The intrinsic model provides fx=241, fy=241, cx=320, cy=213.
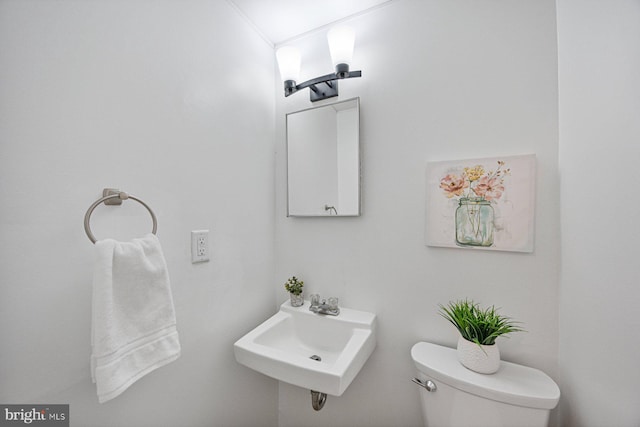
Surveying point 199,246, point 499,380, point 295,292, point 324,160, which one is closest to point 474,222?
point 499,380

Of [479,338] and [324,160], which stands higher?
[324,160]

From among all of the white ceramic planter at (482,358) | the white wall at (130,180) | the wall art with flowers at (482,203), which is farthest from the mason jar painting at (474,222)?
the white wall at (130,180)

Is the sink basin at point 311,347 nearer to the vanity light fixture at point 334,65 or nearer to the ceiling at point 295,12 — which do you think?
the vanity light fixture at point 334,65

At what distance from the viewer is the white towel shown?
1.93 ft

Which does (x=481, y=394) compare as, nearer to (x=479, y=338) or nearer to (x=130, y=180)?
(x=479, y=338)

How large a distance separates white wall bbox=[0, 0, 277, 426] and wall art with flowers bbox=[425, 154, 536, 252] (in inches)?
35.4

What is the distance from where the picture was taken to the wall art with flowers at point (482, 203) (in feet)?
3.06

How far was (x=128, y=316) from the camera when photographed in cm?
66

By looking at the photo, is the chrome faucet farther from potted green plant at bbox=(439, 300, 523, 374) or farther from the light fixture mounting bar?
the light fixture mounting bar

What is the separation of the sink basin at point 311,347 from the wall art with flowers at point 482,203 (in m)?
0.54

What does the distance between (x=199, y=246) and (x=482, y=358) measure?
3.74 feet

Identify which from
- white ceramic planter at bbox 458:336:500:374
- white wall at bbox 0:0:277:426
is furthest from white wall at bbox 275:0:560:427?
white wall at bbox 0:0:277:426

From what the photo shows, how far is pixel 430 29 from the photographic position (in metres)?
1.09

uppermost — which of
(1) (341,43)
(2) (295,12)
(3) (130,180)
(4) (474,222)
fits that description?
(2) (295,12)
